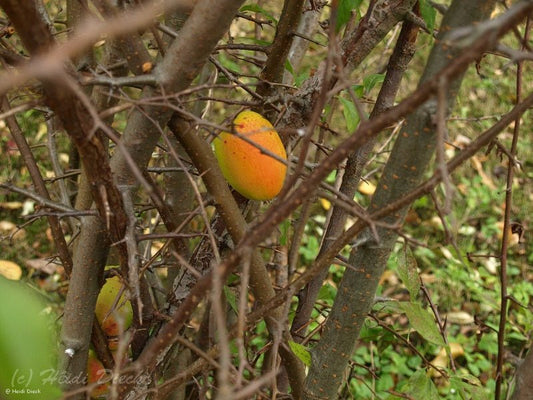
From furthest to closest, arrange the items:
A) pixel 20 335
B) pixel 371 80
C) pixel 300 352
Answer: pixel 371 80
pixel 300 352
pixel 20 335

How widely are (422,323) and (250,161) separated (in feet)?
1.26

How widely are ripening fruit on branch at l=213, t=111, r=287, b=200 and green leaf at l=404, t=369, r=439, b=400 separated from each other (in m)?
0.41

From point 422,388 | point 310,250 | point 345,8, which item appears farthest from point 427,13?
point 310,250

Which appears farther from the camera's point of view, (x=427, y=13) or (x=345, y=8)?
(x=345, y=8)

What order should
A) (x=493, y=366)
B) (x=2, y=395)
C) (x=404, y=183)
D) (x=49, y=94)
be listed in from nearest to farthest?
(x=2, y=395), (x=49, y=94), (x=404, y=183), (x=493, y=366)

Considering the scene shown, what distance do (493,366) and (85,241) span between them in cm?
186

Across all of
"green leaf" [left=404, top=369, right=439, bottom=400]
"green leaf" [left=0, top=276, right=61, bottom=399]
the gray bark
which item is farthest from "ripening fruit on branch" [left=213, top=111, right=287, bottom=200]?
"green leaf" [left=0, top=276, right=61, bottom=399]

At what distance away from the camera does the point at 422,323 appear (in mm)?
961

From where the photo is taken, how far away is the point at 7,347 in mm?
470

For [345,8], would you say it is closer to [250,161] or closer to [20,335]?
[250,161]

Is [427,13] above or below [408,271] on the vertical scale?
above

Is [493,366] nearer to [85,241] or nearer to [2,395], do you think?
[85,241]

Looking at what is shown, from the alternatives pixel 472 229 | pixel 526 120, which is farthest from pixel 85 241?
pixel 526 120

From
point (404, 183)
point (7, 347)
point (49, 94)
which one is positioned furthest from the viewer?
point (404, 183)
